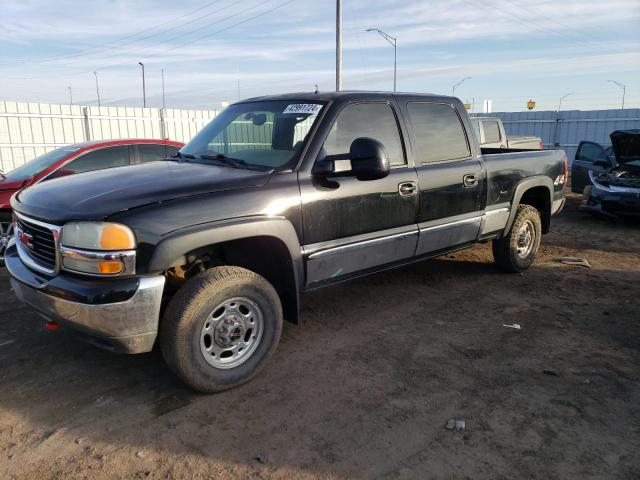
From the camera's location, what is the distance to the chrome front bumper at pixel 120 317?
291 centimetres

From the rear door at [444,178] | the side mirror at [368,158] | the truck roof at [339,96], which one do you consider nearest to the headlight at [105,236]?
the side mirror at [368,158]

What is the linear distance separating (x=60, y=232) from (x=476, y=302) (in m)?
3.86

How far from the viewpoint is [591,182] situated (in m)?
9.98

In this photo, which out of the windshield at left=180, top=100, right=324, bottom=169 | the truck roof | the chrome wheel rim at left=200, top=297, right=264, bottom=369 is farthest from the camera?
the truck roof

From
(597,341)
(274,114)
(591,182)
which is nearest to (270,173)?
(274,114)

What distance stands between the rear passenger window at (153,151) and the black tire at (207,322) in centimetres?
471

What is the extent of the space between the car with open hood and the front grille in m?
9.21

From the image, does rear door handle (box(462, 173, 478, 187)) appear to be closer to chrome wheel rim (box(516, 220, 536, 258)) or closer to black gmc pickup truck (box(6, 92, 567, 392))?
black gmc pickup truck (box(6, 92, 567, 392))

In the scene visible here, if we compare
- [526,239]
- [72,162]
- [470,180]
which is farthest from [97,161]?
[526,239]

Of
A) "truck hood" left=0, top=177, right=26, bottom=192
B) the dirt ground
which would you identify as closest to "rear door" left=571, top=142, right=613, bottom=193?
the dirt ground

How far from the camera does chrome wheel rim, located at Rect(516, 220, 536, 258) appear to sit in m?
6.05

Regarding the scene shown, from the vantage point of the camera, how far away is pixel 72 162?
693 centimetres

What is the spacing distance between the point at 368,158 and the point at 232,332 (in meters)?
1.51

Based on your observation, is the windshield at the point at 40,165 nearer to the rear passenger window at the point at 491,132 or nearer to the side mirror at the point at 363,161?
the side mirror at the point at 363,161
